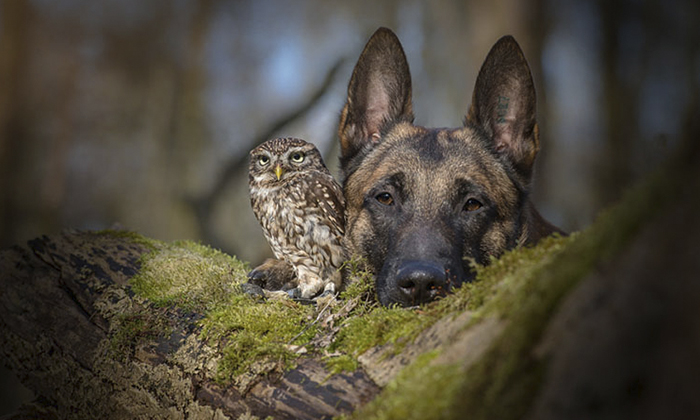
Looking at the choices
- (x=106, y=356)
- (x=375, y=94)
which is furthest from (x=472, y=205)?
(x=106, y=356)

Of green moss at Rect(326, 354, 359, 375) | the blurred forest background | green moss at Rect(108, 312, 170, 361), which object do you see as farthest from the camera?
the blurred forest background

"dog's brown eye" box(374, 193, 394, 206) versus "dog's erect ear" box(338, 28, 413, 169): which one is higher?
"dog's erect ear" box(338, 28, 413, 169)

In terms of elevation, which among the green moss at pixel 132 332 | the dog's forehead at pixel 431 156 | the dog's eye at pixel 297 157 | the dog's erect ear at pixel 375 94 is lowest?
the green moss at pixel 132 332

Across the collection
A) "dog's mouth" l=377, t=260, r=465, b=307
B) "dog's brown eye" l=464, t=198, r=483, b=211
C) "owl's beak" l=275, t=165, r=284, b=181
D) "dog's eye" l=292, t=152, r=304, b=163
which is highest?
"dog's eye" l=292, t=152, r=304, b=163

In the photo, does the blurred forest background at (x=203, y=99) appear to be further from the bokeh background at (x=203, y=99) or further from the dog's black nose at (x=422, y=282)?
the dog's black nose at (x=422, y=282)

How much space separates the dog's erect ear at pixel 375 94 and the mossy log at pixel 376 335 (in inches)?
60.7

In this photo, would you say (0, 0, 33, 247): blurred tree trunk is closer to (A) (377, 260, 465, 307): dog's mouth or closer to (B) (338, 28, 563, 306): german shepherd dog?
(B) (338, 28, 563, 306): german shepherd dog

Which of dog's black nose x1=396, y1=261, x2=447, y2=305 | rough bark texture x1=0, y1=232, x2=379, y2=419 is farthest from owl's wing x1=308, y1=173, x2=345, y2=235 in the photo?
rough bark texture x1=0, y1=232, x2=379, y2=419

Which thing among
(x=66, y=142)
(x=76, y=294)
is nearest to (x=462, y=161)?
(x=76, y=294)

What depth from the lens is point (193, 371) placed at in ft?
9.68

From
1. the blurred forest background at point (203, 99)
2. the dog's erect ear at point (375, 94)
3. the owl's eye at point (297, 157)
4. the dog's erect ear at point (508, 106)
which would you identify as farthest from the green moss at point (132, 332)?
the blurred forest background at point (203, 99)

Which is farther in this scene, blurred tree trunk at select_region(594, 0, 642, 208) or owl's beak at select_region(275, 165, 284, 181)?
blurred tree trunk at select_region(594, 0, 642, 208)

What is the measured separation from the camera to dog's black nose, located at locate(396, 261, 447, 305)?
295 centimetres

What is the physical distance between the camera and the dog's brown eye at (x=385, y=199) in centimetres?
378
